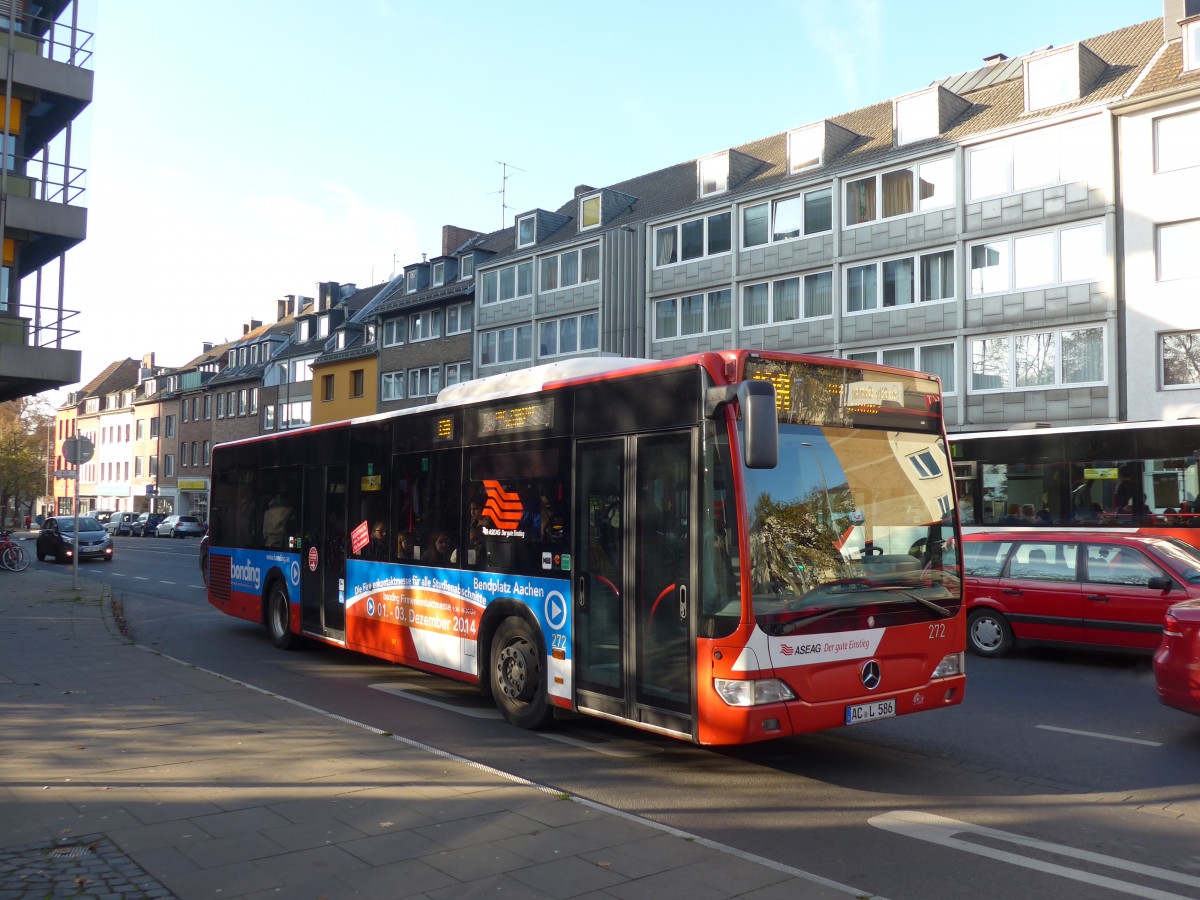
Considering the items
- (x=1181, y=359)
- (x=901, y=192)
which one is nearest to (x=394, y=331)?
(x=901, y=192)

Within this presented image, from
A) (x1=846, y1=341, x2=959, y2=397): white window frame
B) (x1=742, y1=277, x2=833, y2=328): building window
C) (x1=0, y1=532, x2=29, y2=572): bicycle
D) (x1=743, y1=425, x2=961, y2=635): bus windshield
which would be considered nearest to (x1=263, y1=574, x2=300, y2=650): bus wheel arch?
(x1=743, y1=425, x2=961, y2=635): bus windshield

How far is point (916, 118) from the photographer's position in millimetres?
33156

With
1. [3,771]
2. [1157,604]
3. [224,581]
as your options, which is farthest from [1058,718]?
[224,581]

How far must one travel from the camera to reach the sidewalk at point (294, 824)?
4840mm

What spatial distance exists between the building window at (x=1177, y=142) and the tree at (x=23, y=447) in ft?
194

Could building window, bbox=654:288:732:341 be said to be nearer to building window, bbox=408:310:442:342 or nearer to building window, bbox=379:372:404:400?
building window, bbox=408:310:442:342

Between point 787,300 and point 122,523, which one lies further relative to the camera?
point 122,523

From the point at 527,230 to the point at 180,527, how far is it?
27666 mm

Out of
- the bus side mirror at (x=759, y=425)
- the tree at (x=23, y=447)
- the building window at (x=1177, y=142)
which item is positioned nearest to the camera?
the bus side mirror at (x=759, y=425)

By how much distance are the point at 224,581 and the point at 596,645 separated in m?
9.61

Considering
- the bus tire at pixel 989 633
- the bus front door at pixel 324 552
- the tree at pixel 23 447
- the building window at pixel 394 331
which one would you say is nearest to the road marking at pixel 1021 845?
the bus tire at pixel 989 633

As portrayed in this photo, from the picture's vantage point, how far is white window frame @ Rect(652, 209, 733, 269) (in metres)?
38.0

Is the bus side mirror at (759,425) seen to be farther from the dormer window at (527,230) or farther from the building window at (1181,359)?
the dormer window at (527,230)

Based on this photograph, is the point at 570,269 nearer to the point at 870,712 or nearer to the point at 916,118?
the point at 916,118
